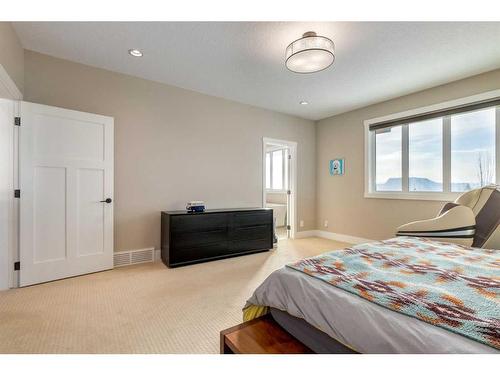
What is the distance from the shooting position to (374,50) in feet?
8.63

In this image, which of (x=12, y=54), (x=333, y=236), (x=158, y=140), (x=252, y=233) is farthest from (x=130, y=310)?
(x=333, y=236)

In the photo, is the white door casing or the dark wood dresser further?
the dark wood dresser

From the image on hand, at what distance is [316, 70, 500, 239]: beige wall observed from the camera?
349 centimetres

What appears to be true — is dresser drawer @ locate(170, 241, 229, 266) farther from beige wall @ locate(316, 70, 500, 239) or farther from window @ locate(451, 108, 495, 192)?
window @ locate(451, 108, 495, 192)

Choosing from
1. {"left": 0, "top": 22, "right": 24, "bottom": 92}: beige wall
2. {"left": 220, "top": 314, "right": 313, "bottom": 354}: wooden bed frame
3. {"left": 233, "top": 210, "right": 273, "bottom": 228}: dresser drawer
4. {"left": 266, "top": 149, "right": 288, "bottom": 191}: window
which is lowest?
{"left": 220, "top": 314, "right": 313, "bottom": 354}: wooden bed frame

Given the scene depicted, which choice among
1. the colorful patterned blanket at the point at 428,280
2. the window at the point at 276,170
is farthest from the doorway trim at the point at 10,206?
the window at the point at 276,170

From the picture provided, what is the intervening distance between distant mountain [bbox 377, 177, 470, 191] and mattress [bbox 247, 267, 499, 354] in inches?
135

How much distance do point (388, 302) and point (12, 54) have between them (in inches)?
142

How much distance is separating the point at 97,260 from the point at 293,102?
380 cm

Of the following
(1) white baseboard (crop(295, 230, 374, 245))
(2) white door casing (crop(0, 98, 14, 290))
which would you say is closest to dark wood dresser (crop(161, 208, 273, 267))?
(1) white baseboard (crop(295, 230, 374, 245))

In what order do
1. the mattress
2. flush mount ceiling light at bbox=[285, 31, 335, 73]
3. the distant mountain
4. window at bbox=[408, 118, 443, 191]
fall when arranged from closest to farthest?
the mattress < flush mount ceiling light at bbox=[285, 31, 335, 73] < the distant mountain < window at bbox=[408, 118, 443, 191]

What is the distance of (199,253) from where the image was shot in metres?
3.38
